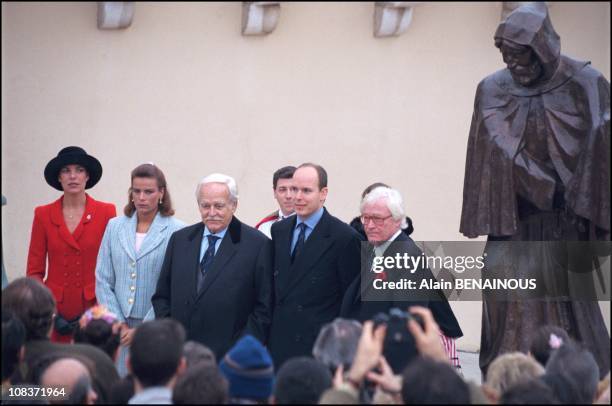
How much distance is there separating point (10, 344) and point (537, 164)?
2.84 m

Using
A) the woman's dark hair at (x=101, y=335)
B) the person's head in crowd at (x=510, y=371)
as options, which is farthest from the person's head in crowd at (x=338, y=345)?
the woman's dark hair at (x=101, y=335)

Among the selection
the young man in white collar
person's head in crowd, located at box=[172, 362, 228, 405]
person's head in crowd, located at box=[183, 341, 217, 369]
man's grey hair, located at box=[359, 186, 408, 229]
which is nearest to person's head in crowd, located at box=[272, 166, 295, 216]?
the young man in white collar

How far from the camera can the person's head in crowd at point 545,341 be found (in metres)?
6.67

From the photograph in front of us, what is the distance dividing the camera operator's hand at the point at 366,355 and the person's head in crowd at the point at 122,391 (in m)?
0.91

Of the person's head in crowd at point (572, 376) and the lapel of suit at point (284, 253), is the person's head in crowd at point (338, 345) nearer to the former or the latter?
the person's head in crowd at point (572, 376)

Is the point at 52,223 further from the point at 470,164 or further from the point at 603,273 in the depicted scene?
the point at 603,273

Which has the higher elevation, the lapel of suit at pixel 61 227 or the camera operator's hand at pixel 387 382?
the lapel of suit at pixel 61 227

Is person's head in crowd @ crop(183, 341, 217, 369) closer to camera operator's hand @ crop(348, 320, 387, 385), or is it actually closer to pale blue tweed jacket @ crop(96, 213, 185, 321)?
camera operator's hand @ crop(348, 320, 387, 385)

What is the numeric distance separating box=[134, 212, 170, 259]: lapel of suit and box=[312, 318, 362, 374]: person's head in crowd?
2.43m

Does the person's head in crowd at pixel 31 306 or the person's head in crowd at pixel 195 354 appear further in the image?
the person's head in crowd at pixel 31 306

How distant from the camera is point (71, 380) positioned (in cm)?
598

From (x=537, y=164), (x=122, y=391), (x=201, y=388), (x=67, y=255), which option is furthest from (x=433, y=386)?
(x=67, y=255)

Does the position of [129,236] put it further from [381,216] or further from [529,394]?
[529,394]

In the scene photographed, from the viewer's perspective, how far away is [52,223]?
28.8 ft
